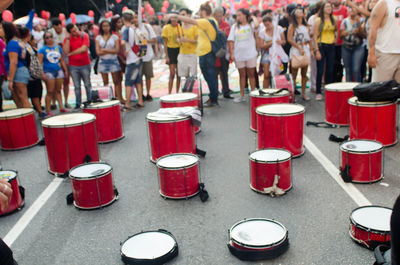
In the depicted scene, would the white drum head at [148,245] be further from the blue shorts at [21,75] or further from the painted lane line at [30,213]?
the blue shorts at [21,75]

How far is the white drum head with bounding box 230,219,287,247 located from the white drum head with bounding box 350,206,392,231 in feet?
2.16

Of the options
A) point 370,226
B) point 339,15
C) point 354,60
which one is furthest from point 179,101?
point 339,15

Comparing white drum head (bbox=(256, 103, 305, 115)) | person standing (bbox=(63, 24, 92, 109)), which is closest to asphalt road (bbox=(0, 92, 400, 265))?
white drum head (bbox=(256, 103, 305, 115))

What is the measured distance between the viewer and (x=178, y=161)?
5.03 metres

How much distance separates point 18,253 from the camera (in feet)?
13.1

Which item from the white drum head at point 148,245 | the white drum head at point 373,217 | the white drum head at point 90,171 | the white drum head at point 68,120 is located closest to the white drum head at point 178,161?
the white drum head at point 90,171

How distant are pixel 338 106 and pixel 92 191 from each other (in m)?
4.54

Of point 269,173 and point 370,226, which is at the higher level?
point 269,173

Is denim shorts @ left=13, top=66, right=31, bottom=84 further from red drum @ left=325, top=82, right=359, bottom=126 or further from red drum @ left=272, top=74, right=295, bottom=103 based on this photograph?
red drum @ left=325, top=82, right=359, bottom=126

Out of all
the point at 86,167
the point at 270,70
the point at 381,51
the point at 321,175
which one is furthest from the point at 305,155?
the point at 270,70

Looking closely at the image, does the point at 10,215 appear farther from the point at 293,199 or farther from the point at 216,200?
the point at 293,199

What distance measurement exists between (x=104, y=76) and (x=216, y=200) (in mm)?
6551

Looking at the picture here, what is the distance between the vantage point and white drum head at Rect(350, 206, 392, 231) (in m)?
3.57

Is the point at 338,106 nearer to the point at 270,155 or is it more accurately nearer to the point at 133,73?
the point at 270,155
